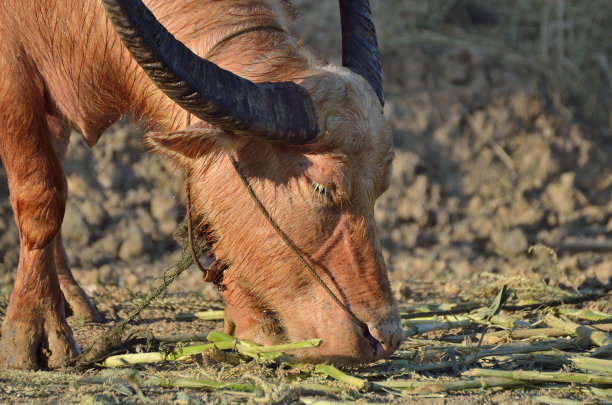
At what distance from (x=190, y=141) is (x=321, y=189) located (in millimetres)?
673

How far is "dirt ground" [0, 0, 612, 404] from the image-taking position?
735 centimetres

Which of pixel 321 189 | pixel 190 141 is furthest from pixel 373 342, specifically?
pixel 190 141

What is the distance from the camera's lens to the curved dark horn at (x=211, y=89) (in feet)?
11.3

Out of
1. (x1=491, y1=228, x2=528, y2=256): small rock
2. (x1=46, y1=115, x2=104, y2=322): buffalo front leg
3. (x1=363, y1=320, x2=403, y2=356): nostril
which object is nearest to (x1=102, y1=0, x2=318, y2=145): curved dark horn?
(x1=363, y1=320, x2=403, y2=356): nostril

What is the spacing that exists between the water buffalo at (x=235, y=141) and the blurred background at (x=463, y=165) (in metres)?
2.10

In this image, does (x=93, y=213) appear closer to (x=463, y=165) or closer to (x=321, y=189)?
Answer: (x=463, y=165)

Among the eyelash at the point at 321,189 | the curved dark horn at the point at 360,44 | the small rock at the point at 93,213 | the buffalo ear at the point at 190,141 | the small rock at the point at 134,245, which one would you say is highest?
the curved dark horn at the point at 360,44

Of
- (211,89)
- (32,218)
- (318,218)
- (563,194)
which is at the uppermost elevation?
(211,89)

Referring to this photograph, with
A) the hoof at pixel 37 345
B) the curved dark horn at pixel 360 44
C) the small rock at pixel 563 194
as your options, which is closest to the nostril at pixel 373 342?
the curved dark horn at pixel 360 44

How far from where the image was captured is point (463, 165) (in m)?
9.09

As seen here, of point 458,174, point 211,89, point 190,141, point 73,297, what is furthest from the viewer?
point 458,174

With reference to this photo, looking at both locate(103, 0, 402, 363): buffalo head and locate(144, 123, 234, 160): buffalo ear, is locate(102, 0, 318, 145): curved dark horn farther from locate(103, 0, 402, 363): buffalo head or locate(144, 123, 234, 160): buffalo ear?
locate(144, 123, 234, 160): buffalo ear

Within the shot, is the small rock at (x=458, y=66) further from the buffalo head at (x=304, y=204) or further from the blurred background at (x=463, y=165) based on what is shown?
the buffalo head at (x=304, y=204)

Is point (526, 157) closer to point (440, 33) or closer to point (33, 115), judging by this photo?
point (440, 33)
